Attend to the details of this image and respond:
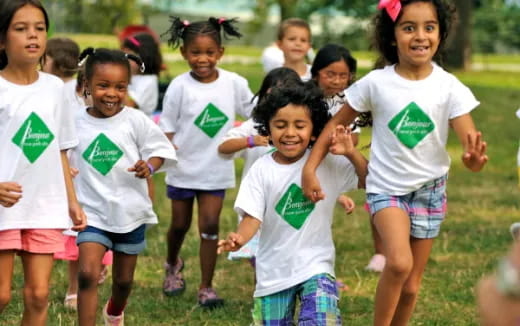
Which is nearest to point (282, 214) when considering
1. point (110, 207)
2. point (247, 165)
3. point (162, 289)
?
point (110, 207)

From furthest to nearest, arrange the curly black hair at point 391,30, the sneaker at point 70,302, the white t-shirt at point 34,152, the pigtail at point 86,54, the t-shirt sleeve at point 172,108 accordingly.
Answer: the t-shirt sleeve at point 172,108
the sneaker at point 70,302
the pigtail at point 86,54
the curly black hair at point 391,30
the white t-shirt at point 34,152

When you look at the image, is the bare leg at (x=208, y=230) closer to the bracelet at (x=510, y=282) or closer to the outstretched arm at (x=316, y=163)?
the outstretched arm at (x=316, y=163)

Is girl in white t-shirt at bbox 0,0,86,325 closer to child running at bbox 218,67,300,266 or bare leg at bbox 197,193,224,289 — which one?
child running at bbox 218,67,300,266

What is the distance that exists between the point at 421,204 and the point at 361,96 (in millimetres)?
585

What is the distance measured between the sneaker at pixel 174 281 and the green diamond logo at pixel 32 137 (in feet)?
6.97

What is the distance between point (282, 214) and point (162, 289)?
213 cm

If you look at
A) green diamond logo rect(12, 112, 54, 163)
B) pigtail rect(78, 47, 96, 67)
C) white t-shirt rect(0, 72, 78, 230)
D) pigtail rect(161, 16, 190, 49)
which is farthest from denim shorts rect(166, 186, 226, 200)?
green diamond logo rect(12, 112, 54, 163)

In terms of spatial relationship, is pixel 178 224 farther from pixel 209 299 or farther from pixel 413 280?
pixel 413 280

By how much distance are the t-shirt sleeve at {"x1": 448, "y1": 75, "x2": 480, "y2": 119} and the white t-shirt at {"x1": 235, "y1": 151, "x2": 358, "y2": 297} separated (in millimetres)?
663

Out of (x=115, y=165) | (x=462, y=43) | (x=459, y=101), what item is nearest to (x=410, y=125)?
(x=459, y=101)

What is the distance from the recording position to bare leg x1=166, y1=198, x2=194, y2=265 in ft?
20.5

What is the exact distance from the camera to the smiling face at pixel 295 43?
23.7ft

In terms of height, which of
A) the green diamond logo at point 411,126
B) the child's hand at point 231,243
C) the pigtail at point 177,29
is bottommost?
the child's hand at point 231,243

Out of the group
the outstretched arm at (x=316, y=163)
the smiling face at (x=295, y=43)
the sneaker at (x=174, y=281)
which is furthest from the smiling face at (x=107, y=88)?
the smiling face at (x=295, y=43)
